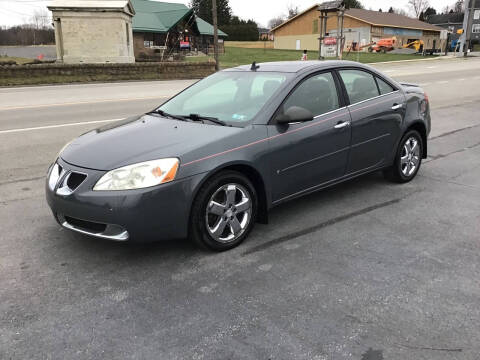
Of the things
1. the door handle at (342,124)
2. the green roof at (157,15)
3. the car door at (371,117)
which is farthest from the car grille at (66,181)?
the green roof at (157,15)

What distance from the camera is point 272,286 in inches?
129

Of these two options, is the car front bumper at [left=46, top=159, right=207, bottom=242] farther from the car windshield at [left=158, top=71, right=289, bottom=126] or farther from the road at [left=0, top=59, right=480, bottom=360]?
the car windshield at [left=158, top=71, right=289, bottom=126]

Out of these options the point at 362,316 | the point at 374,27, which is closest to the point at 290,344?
the point at 362,316

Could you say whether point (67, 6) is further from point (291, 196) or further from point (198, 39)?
point (291, 196)

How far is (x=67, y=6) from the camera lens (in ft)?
97.6

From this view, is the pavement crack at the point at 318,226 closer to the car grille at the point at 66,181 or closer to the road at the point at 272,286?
the road at the point at 272,286

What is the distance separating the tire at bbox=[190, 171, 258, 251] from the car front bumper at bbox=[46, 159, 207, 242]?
0.11 meters

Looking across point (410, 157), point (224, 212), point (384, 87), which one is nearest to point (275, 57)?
point (410, 157)

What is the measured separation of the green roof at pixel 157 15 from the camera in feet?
149

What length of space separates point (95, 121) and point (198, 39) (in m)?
46.9

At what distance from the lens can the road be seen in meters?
2.64

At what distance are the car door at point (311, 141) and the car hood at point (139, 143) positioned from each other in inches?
19.0

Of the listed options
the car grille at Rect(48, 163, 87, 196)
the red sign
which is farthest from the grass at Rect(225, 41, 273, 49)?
the car grille at Rect(48, 163, 87, 196)

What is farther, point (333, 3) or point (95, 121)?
point (333, 3)
